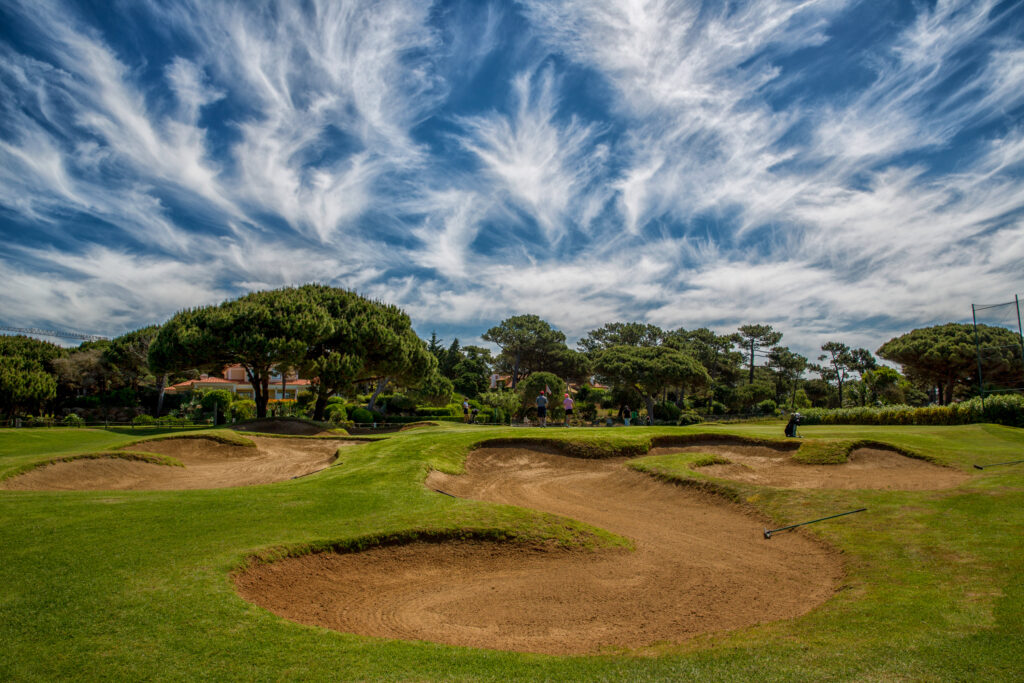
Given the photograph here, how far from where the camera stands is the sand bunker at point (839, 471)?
13273mm

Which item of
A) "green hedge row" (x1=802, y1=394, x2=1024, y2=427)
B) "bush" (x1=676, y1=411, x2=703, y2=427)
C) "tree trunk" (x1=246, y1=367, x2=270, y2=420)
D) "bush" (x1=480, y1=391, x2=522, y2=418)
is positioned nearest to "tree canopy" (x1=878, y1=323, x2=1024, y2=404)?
"bush" (x1=676, y1=411, x2=703, y2=427)

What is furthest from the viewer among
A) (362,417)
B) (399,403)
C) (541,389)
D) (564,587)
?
(399,403)

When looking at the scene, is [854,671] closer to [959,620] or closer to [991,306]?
[959,620]

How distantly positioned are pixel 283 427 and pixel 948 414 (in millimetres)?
37859

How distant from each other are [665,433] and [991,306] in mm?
26261

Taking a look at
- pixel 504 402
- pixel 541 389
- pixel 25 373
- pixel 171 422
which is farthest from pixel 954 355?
pixel 25 373

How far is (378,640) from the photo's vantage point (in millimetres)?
5020

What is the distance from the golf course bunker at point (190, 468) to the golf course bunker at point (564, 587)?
913 centimetres

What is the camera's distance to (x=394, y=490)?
11438mm


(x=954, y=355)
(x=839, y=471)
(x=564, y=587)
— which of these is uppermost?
(x=954, y=355)

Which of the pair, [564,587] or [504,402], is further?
[504,402]

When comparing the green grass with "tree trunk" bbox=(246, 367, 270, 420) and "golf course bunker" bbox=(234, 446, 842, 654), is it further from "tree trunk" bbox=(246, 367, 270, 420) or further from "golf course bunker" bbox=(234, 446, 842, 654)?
"tree trunk" bbox=(246, 367, 270, 420)

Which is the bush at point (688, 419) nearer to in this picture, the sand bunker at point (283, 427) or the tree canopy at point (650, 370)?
the tree canopy at point (650, 370)

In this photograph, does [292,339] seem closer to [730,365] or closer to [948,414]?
[948,414]
